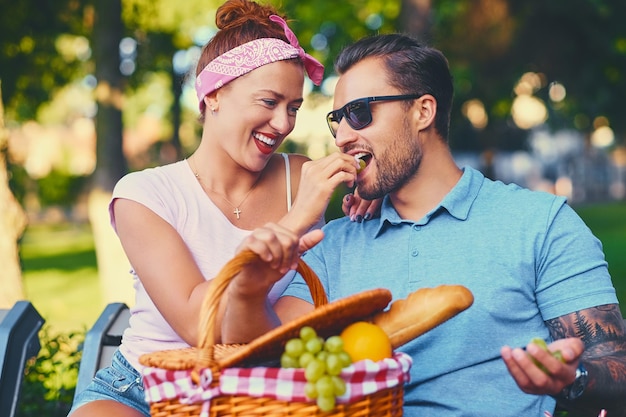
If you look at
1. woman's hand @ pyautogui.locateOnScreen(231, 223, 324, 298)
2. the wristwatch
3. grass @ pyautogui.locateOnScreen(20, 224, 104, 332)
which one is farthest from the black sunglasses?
grass @ pyautogui.locateOnScreen(20, 224, 104, 332)

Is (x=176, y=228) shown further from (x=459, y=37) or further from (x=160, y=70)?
(x=160, y=70)

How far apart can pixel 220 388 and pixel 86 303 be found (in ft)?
35.5

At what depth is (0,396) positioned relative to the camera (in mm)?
3883

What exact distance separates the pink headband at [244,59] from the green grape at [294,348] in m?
1.40

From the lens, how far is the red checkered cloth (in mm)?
2021

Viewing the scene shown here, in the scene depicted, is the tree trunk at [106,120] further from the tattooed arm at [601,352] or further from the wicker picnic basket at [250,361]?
the wicker picnic basket at [250,361]

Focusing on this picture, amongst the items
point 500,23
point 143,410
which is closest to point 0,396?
point 143,410

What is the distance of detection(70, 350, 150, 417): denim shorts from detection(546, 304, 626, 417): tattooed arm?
58.9 inches

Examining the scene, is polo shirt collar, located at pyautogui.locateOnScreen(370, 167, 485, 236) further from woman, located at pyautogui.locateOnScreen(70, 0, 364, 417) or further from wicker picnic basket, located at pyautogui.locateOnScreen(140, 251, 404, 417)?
wicker picnic basket, located at pyautogui.locateOnScreen(140, 251, 404, 417)

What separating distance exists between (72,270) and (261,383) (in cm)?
1608

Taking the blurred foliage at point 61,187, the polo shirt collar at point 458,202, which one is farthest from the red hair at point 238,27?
the blurred foliage at point 61,187

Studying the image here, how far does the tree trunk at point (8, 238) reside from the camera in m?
7.04

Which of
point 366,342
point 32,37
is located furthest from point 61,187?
point 366,342

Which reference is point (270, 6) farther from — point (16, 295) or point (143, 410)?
point (16, 295)
